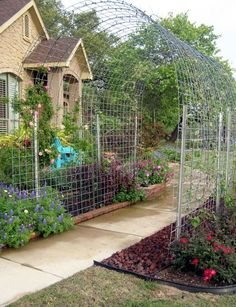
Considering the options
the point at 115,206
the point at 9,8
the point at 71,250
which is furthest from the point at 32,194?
the point at 9,8

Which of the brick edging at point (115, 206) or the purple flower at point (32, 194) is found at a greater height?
the purple flower at point (32, 194)

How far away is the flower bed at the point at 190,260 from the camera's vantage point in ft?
11.6

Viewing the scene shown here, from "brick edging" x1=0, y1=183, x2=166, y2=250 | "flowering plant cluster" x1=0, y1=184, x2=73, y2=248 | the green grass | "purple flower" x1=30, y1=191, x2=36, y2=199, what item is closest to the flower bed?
the green grass

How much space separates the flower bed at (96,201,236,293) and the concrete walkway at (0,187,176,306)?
360mm

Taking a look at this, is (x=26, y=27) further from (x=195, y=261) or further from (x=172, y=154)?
(x=195, y=261)

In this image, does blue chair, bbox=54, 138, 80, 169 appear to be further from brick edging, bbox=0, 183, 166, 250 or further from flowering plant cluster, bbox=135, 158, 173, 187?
flowering plant cluster, bbox=135, 158, 173, 187

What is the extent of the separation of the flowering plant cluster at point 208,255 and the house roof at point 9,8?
32.0ft

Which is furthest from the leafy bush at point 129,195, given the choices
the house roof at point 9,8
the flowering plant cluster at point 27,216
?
the house roof at point 9,8

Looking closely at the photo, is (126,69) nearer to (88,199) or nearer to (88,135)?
(88,135)

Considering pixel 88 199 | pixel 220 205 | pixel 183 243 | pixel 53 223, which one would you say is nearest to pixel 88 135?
pixel 88 199

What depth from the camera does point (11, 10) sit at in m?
12.0

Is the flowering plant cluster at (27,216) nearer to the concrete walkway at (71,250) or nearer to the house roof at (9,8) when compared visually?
the concrete walkway at (71,250)

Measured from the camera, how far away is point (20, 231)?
14.7 feet

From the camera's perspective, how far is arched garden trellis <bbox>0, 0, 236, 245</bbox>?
4.79 metres
